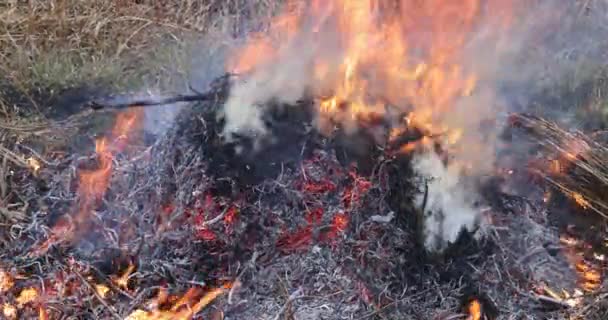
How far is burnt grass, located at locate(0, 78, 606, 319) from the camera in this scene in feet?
10.5

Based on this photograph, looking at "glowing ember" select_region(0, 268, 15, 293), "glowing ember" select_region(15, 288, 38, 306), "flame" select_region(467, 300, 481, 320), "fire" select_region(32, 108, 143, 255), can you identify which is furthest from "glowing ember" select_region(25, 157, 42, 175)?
"flame" select_region(467, 300, 481, 320)

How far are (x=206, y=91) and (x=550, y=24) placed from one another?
90.6 inches

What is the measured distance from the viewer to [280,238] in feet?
11.4

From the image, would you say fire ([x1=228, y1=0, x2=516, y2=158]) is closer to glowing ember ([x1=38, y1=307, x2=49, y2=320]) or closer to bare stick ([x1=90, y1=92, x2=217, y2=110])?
bare stick ([x1=90, y1=92, x2=217, y2=110])

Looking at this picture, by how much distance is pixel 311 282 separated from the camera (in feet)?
10.8

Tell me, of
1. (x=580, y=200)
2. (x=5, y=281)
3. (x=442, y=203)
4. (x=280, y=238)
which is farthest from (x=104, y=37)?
(x=580, y=200)

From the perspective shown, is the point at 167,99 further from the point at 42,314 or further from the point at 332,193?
the point at 42,314

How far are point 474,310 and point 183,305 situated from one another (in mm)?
1350

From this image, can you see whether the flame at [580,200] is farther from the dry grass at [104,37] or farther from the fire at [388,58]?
the dry grass at [104,37]

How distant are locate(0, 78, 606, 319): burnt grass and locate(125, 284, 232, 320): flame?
4cm

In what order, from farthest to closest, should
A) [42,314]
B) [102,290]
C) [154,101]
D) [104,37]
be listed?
1. [104,37]
2. [154,101]
3. [102,290]
4. [42,314]

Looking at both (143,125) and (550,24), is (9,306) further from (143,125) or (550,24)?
(550,24)

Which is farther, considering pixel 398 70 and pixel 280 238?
pixel 398 70

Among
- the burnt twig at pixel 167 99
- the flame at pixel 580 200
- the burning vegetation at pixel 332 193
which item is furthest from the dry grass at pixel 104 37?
the flame at pixel 580 200
